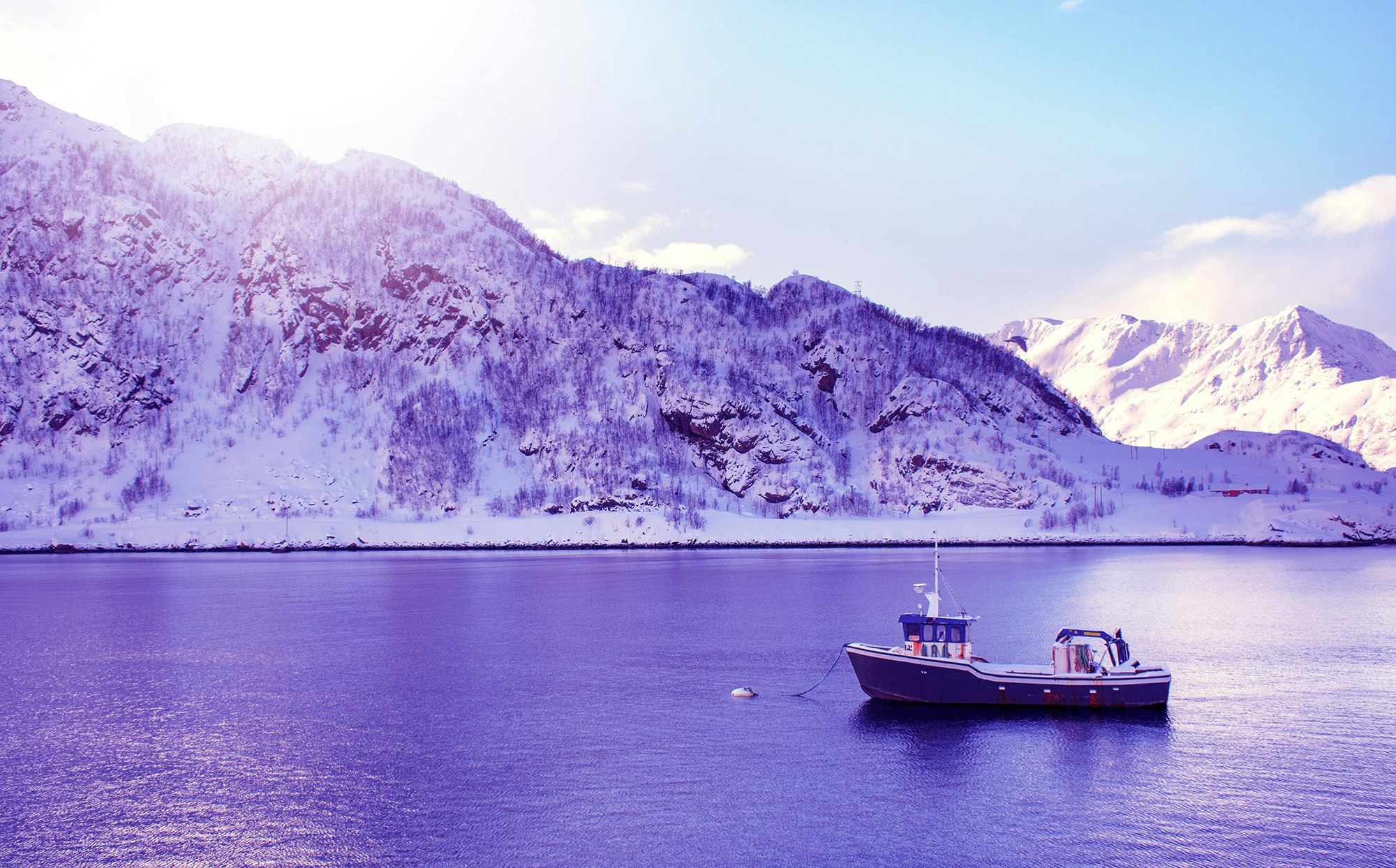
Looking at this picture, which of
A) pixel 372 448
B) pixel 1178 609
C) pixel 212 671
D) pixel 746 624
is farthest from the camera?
pixel 372 448

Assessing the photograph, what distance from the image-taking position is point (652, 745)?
101ft

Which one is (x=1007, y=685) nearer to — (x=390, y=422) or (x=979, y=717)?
(x=979, y=717)

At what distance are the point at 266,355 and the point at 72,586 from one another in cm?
10912

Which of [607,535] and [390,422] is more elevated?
[390,422]

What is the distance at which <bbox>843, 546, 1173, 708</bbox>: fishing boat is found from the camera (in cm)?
3634

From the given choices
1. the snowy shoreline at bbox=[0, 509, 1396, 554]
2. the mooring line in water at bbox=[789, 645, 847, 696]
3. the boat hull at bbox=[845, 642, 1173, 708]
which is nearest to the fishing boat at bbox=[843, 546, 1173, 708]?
the boat hull at bbox=[845, 642, 1173, 708]

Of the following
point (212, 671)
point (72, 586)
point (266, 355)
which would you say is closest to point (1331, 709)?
point (212, 671)

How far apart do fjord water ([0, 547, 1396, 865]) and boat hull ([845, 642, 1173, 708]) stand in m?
0.78

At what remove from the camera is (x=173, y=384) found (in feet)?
593

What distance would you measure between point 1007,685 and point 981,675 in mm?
1110

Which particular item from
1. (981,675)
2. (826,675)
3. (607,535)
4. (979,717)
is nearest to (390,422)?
(607,535)

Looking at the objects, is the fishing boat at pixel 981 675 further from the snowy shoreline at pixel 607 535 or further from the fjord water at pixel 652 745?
the snowy shoreline at pixel 607 535

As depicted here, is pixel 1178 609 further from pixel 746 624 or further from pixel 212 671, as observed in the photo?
pixel 212 671

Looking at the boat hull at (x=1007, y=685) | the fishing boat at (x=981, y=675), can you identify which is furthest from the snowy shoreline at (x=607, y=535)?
the boat hull at (x=1007, y=685)
